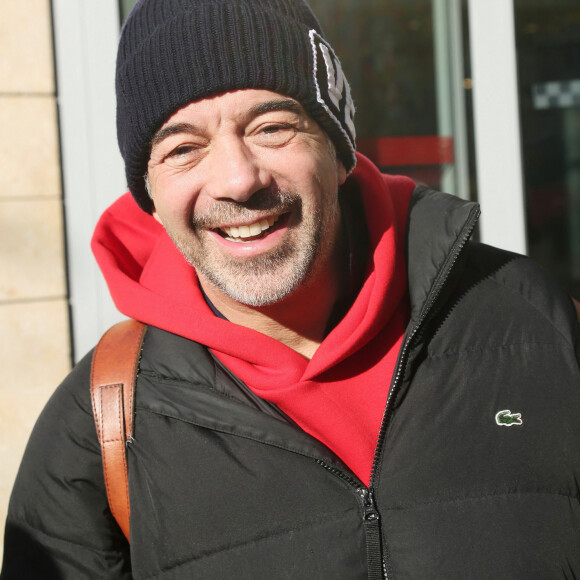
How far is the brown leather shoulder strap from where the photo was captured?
1597mm

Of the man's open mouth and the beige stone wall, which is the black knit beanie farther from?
the beige stone wall

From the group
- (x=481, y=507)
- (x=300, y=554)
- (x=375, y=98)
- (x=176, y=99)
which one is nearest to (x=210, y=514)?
(x=300, y=554)

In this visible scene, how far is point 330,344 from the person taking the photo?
1688mm

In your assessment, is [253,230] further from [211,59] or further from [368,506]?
[368,506]

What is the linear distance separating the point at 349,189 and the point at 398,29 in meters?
1.76

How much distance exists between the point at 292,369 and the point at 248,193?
1.42 ft

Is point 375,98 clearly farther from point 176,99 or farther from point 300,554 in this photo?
point 300,554

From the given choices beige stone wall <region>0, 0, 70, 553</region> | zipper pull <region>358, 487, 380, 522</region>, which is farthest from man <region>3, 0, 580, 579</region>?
beige stone wall <region>0, 0, 70, 553</region>

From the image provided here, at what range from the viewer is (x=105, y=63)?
9.84ft

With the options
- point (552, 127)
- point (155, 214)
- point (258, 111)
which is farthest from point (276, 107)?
point (552, 127)

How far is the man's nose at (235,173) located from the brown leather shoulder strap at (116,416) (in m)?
0.44

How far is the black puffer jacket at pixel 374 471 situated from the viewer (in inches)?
58.3

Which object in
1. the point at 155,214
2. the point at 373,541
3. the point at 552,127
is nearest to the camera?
the point at 373,541

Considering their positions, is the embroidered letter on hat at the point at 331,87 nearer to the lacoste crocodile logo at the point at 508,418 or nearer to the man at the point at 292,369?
the man at the point at 292,369
